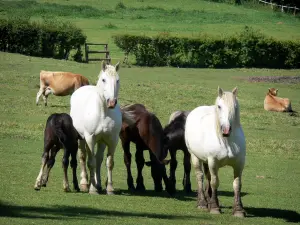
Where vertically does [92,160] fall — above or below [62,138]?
below

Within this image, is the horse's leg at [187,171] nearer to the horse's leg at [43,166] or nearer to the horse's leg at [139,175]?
the horse's leg at [139,175]

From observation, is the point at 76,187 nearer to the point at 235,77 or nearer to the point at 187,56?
the point at 235,77

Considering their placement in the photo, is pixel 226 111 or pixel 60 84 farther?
pixel 60 84

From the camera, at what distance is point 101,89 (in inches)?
611

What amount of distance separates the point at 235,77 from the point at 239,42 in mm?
6822

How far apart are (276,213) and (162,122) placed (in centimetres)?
1355

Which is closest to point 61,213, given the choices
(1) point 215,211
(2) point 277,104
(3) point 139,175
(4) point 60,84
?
(1) point 215,211


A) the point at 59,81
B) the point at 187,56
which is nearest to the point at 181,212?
the point at 59,81

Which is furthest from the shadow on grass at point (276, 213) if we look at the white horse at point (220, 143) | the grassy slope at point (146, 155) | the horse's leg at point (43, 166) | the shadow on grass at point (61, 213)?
the horse's leg at point (43, 166)

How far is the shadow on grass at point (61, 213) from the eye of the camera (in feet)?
41.7

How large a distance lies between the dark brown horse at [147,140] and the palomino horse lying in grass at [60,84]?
555 inches

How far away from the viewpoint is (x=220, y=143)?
44.8 feet

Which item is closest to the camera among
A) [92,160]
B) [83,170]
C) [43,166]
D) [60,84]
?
[43,166]

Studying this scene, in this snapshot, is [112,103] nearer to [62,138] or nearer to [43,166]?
[62,138]
